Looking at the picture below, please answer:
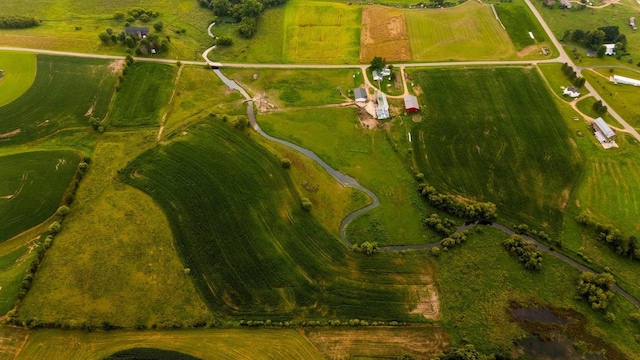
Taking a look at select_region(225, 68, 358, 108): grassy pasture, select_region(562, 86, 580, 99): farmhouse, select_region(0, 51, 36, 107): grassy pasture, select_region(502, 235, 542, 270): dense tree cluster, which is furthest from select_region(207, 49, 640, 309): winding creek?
select_region(0, 51, 36, 107): grassy pasture

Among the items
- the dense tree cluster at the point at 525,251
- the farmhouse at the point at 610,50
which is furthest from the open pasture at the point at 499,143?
the farmhouse at the point at 610,50

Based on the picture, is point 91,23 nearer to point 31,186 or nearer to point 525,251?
point 31,186

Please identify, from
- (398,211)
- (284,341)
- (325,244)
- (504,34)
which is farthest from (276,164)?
(504,34)

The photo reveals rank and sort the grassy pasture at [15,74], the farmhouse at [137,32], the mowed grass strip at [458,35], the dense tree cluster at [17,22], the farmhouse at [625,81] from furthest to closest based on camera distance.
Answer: the dense tree cluster at [17,22] < the farmhouse at [137,32] < the mowed grass strip at [458,35] < the farmhouse at [625,81] < the grassy pasture at [15,74]

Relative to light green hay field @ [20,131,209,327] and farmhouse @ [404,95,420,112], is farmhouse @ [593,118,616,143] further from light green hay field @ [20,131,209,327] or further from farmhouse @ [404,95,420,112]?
light green hay field @ [20,131,209,327]

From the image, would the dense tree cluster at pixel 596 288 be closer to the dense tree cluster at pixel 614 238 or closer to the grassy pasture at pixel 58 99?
the dense tree cluster at pixel 614 238

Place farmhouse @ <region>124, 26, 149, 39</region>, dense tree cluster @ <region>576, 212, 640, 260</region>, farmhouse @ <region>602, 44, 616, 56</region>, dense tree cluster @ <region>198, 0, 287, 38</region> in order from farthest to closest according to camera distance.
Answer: dense tree cluster @ <region>198, 0, 287, 38</region>
farmhouse @ <region>124, 26, 149, 39</region>
farmhouse @ <region>602, 44, 616, 56</region>
dense tree cluster @ <region>576, 212, 640, 260</region>

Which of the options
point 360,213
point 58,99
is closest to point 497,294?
point 360,213
